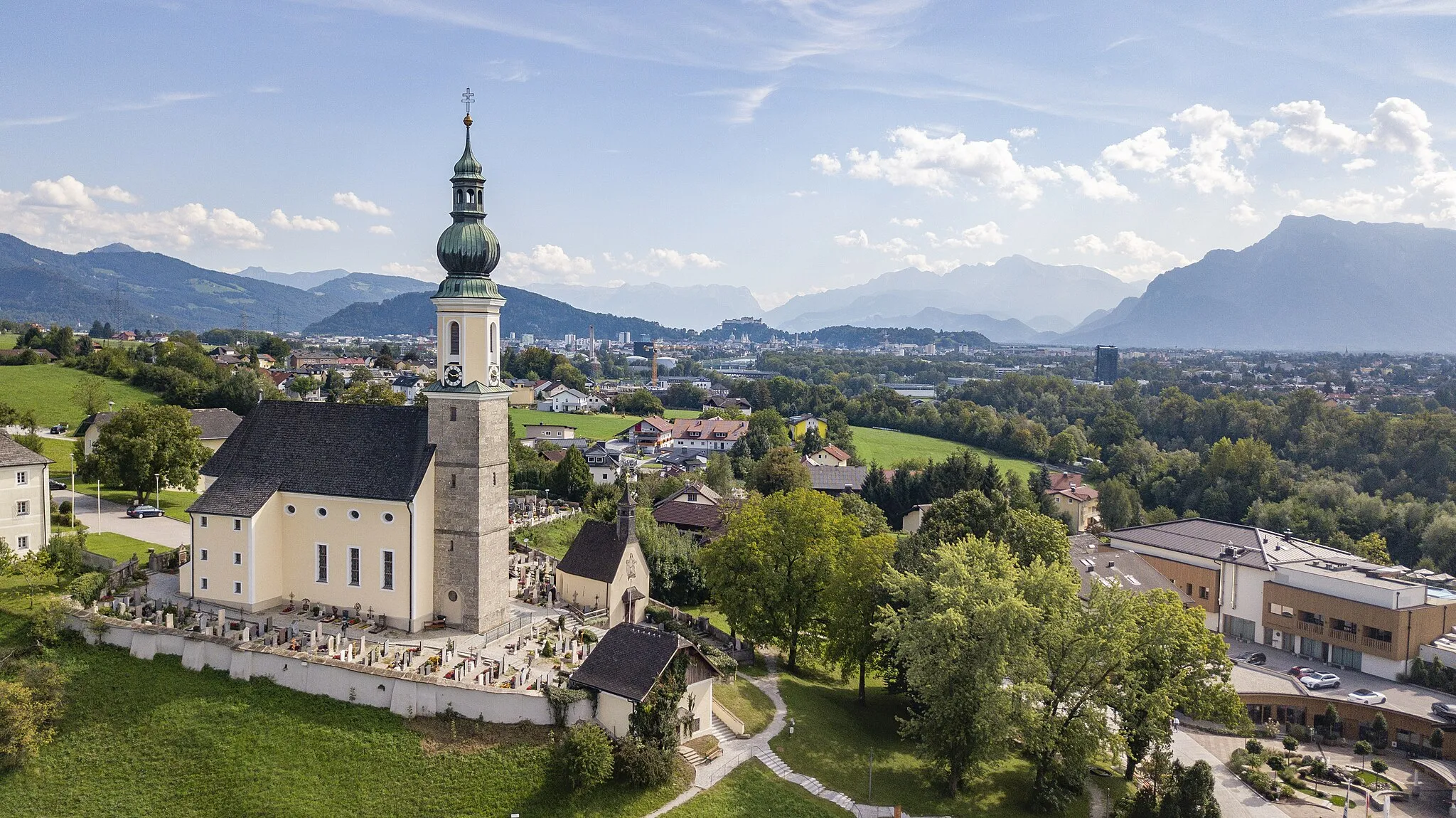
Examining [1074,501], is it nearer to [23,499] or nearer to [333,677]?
[333,677]

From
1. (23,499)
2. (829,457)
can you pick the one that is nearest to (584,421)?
(829,457)

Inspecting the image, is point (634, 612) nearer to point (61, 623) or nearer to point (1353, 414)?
point (61, 623)

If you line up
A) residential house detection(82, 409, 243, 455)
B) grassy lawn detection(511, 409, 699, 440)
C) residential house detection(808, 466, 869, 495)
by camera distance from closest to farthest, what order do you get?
1. residential house detection(82, 409, 243, 455)
2. residential house detection(808, 466, 869, 495)
3. grassy lawn detection(511, 409, 699, 440)

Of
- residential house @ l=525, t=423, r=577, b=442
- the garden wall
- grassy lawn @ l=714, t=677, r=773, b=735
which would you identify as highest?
residential house @ l=525, t=423, r=577, b=442

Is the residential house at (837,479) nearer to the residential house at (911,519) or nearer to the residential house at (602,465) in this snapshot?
the residential house at (911,519)

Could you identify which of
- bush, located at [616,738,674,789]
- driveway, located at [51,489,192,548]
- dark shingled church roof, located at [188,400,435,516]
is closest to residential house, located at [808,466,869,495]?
driveway, located at [51,489,192,548]

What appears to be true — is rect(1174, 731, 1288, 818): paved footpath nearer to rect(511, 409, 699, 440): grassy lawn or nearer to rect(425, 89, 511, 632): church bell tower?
rect(425, 89, 511, 632): church bell tower

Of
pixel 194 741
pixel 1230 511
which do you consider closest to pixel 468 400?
pixel 194 741
